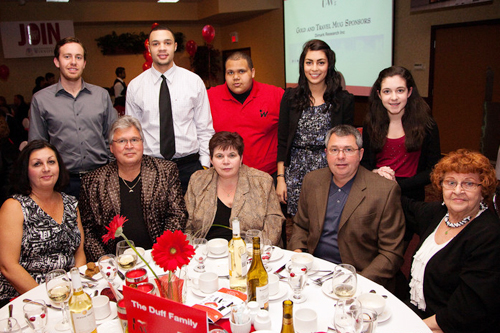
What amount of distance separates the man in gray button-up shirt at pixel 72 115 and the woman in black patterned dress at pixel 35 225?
0.68 m

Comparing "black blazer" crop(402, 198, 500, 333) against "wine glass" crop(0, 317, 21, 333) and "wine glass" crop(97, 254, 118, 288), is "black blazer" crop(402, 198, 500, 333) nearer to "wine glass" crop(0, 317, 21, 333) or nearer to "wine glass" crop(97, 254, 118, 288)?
"wine glass" crop(97, 254, 118, 288)

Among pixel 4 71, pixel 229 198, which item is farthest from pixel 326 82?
pixel 4 71

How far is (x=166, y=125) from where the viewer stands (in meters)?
3.14

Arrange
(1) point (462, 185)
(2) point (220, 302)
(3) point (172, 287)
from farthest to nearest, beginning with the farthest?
(1) point (462, 185), (2) point (220, 302), (3) point (172, 287)

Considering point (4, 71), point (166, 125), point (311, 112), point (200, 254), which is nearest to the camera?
point (200, 254)

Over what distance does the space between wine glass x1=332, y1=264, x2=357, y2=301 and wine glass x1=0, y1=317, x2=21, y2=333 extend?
1.17 meters

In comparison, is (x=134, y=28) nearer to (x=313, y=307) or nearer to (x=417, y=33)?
(x=417, y=33)

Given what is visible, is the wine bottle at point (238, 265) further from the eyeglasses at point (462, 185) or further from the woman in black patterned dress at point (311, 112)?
the woman in black patterned dress at point (311, 112)

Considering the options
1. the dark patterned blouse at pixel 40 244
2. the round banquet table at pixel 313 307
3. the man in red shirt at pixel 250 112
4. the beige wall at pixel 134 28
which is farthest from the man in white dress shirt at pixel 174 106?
the beige wall at pixel 134 28

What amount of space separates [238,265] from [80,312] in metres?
0.61

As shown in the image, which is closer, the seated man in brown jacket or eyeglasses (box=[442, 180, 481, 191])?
eyeglasses (box=[442, 180, 481, 191])

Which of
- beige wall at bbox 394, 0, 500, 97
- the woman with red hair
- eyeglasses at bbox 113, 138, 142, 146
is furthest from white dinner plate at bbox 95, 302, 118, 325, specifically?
beige wall at bbox 394, 0, 500, 97

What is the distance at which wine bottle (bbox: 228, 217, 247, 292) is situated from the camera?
162 centimetres

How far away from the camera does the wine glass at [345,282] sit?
157 centimetres
